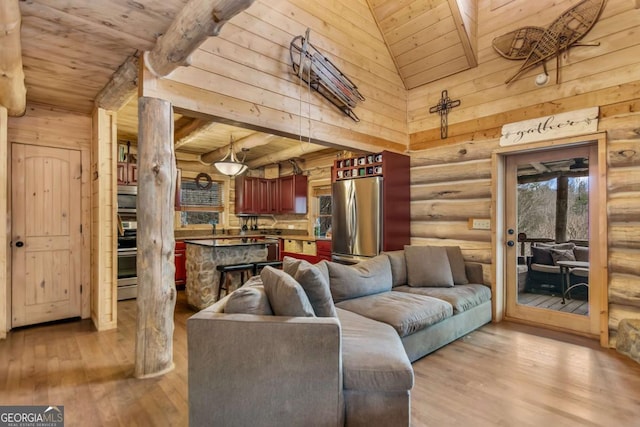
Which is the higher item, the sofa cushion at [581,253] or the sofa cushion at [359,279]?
the sofa cushion at [581,253]

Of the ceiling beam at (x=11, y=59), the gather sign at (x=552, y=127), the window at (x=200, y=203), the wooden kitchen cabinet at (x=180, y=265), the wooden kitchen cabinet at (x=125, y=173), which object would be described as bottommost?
the wooden kitchen cabinet at (x=180, y=265)

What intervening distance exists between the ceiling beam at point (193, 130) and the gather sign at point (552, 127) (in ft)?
12.3

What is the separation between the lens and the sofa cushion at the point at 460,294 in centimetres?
330

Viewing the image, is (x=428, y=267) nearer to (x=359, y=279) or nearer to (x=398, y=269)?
(x=398, y=269)

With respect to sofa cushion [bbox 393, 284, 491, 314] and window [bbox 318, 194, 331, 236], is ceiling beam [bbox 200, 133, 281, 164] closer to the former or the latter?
window [bbox 318, 194, 331, 236]

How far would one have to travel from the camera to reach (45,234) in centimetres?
386

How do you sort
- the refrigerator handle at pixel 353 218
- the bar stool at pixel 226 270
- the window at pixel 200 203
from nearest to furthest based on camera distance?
the bar stool at pixel 226 270 → the refrigerator handle at pixel 353 218 → the window at pixel 200 203

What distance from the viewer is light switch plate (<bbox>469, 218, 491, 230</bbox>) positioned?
4062mm

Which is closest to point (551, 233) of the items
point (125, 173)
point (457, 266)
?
point (457, 266)

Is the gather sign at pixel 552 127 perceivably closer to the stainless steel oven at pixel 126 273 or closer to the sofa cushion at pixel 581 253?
the sofa cushion at pixel 581 253

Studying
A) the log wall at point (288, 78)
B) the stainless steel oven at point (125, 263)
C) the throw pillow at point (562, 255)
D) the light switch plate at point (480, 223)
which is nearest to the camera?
the log wall at point (288, 78)

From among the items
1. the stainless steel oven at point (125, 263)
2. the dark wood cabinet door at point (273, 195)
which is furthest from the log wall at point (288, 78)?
the dark wood cabinet door at point (273, 195)

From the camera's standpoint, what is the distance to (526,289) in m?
3.97

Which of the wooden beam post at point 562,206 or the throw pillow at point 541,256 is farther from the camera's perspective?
the throw pillow at point 541,256
